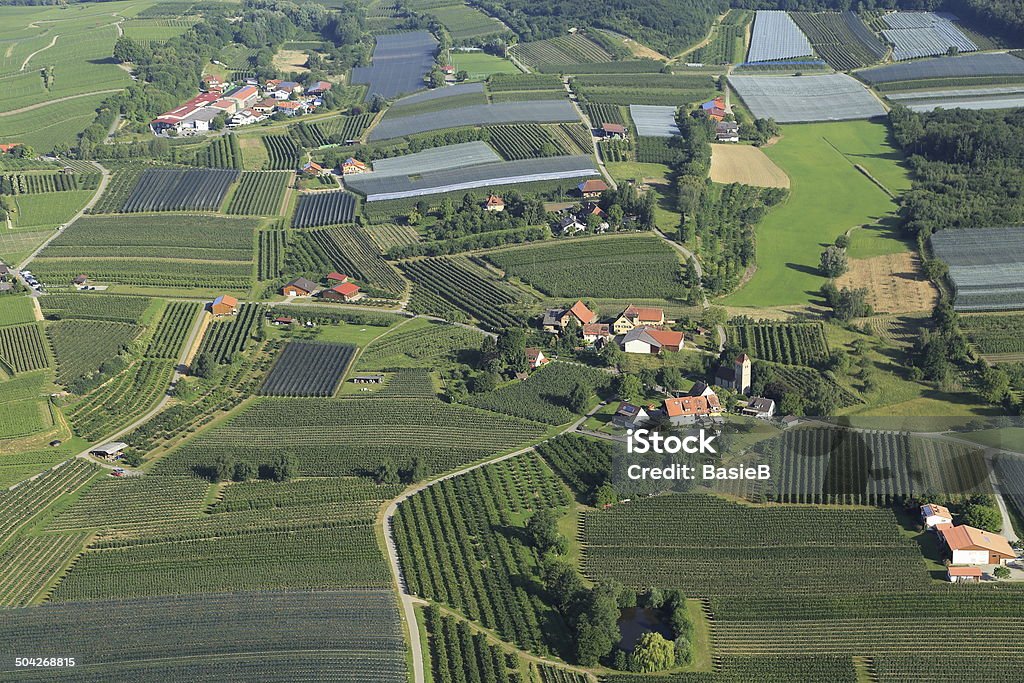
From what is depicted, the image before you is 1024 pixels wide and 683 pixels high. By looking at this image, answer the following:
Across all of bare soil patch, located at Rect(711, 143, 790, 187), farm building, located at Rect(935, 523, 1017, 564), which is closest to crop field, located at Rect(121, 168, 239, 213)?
bare soil patch, located at Rect(711, 143, 790, 187)

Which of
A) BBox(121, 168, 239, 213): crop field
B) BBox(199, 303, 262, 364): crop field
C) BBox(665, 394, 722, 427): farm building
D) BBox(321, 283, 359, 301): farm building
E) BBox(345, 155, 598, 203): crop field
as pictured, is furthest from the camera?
BBox(345, 155, 598, 203): crop field

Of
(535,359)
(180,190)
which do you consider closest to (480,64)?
(180,190)

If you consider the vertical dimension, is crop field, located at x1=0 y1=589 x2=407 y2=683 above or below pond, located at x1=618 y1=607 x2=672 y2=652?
below

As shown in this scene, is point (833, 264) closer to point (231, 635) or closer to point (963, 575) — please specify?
point (963, 575)

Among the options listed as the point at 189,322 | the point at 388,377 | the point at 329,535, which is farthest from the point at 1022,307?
the point at 189,322

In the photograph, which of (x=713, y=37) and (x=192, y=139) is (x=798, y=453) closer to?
(x=192, y=139)

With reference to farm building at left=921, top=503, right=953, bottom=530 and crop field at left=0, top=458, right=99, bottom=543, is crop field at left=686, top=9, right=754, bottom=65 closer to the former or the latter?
farm building at left=921, top=503, right=953, bottom=530
